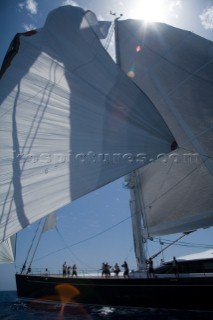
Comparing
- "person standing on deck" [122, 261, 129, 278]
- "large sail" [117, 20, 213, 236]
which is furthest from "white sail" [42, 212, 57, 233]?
"large sail" [117, 20, 213, 236]

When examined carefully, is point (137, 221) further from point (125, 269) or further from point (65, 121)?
point (65, 121)

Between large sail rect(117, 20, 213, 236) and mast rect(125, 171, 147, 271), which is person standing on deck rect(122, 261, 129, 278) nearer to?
mast rect(125, 171, 147, 271)

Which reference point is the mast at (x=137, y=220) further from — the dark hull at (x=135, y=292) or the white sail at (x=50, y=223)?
the white sail at (x=50, y=223)

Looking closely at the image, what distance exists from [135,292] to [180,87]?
9.50 meters

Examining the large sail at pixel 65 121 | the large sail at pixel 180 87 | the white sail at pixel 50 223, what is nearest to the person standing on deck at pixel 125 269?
the large sail at pixel 180 87

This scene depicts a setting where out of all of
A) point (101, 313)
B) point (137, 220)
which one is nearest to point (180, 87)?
point (137, 220)

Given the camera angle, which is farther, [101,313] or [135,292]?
[101,313]

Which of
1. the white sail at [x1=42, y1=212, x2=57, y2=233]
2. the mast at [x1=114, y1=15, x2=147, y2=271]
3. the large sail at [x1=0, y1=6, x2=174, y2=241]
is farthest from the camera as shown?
the white sail at [x1=42, y1=212, x2=57, y2=233]

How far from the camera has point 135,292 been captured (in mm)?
13055

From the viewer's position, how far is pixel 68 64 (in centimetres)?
784

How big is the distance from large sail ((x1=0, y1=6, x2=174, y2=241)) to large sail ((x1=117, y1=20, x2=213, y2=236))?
146 inches

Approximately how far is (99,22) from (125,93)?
10.2 feet

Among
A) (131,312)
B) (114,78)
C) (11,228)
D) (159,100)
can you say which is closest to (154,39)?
(159,100)

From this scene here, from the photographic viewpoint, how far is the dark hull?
37.1 ft
